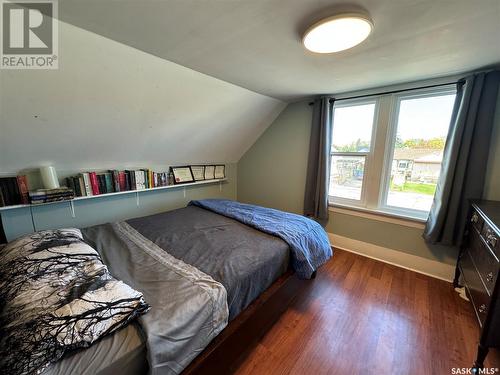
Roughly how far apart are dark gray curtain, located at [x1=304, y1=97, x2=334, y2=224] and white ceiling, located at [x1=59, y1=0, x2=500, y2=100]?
25.9 inches

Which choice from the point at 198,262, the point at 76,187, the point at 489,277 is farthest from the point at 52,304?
the point at 489,277

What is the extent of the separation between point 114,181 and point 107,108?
0.90m

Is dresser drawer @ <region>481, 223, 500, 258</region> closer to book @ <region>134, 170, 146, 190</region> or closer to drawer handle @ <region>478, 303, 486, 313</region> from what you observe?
drawer handle @ <region>478, 303, 486, 313</region>

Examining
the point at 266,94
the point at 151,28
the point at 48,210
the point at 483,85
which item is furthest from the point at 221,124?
the point at 483,85

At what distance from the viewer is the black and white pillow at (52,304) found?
2.22 feet

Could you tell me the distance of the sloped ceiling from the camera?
4.55 ft

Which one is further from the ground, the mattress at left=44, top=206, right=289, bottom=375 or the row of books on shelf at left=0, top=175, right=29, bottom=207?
the row of books on shelf at left=0, top=175, right=29, bottom=207

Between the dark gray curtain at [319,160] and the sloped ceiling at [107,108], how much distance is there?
2.27ft

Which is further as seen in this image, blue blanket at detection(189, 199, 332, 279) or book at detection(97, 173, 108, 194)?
book at detection(97, 173, 108, 194)

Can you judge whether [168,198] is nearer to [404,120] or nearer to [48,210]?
[48,210]

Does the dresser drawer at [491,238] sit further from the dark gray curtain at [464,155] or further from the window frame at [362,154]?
the window frame at [362,154]

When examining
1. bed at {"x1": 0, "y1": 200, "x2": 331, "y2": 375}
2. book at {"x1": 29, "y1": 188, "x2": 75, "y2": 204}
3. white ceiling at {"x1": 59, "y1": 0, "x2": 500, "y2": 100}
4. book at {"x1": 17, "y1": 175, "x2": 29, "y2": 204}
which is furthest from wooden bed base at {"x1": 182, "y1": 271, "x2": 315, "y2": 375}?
book at {"x1": 17, "y1": 175, "x2": 29, "y2": 204}

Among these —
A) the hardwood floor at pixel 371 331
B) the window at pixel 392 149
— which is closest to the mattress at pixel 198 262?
the hardwood floor at pixel 371 331

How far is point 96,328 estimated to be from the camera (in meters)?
0.77
